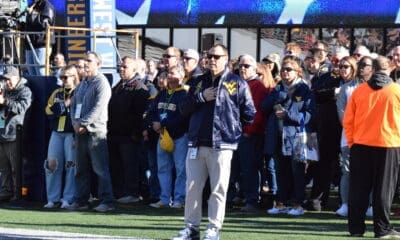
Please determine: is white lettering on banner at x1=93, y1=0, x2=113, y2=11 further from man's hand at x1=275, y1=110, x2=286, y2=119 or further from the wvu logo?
the wvu logo

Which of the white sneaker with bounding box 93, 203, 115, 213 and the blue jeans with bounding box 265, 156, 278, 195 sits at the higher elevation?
the blue jeans with bounding box 265, 156, 278, 195

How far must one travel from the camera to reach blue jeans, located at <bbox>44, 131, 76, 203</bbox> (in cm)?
1507

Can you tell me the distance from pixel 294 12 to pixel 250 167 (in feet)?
24.4

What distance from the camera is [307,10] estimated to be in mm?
21078

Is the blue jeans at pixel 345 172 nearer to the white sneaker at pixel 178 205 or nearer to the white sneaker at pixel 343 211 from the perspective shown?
the white sneaker at pixel 343 211

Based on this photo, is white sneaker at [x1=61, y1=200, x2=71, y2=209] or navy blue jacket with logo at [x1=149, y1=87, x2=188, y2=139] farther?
white sneaker at [x1=61, y1=200, x2=71, y2=209]

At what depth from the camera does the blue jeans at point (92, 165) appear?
1459 cm

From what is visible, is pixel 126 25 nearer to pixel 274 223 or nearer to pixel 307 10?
pixel 307 10

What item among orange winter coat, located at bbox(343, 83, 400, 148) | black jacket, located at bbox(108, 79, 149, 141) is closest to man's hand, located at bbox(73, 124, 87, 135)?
black jacket, located at bbox(108, 79, 149, 141)

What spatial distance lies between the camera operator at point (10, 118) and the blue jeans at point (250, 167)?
343 centimetres

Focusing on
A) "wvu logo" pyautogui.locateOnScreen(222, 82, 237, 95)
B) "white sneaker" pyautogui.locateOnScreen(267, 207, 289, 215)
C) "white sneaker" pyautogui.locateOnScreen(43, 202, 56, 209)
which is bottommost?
"white sneaker" pyautogui.locateOnScreen(43, 202, 56, 209)

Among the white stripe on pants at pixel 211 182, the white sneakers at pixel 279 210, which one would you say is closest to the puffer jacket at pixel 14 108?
the white sneakers at pixel 279 210

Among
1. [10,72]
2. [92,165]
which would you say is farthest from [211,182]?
[10,72]

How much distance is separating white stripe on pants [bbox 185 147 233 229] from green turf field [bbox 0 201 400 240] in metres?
0.61
